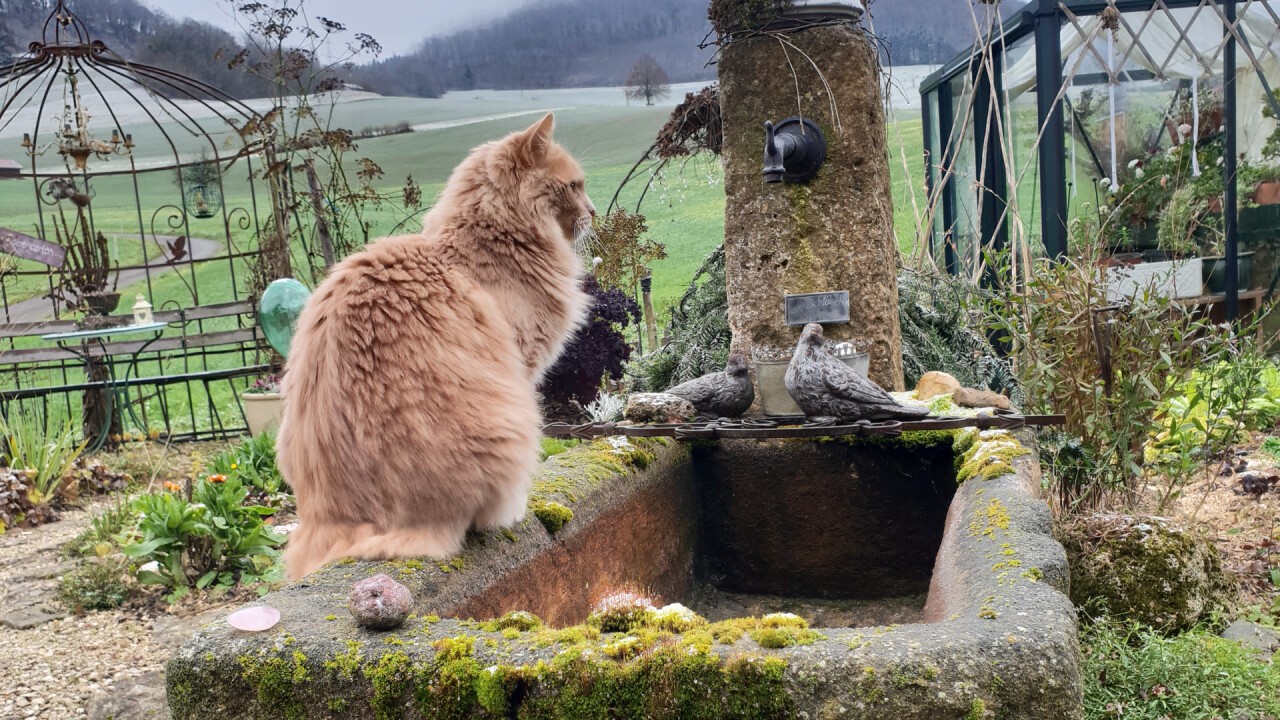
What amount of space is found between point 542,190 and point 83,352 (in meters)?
6.41

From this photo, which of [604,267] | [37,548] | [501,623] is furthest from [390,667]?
[604,267]

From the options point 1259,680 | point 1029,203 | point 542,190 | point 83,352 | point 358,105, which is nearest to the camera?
point 1259,680

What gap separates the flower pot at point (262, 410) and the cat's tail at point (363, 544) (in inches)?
184

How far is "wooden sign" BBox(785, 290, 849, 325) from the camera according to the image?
12.7 ft

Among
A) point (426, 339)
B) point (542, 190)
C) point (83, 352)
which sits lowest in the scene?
point (83, 352)

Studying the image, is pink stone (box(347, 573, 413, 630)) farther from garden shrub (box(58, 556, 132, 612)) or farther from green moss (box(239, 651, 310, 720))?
garden shrub (box(58, 556, 132, 612))

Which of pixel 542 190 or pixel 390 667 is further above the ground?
pixel 542 190

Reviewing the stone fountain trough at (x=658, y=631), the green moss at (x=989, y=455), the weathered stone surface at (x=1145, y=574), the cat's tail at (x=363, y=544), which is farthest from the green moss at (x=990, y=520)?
the cat's tail at (x=363, y=544)

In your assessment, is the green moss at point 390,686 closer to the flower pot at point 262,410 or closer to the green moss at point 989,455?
the green moss at point 989,455

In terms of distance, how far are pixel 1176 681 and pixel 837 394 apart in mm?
1168

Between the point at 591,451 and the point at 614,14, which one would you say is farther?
the point at 614,14

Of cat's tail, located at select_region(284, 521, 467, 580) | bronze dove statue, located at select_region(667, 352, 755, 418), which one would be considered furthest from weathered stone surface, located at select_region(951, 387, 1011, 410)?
cat's tail, located at select_region(284, 521, 467, 580)

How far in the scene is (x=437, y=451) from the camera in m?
1.91

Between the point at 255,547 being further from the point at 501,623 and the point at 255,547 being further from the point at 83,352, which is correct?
the point at 83,352
